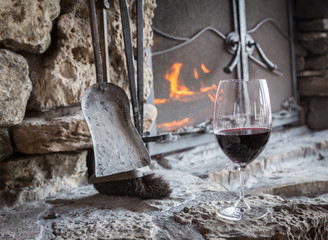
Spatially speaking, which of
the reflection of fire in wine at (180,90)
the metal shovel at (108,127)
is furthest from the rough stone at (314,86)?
the metal shovel at (108,127)

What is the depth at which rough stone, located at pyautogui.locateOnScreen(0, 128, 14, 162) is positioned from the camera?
42.9 inches

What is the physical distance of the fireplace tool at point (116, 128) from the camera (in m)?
1.00

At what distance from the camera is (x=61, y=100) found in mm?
1178

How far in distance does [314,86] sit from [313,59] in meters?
0.20

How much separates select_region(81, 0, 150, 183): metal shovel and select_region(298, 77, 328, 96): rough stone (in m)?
1.72

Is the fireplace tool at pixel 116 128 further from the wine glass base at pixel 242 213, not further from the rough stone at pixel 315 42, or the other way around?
the rough stone at pixel 315 42

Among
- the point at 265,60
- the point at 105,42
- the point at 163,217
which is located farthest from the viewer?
the point at 265,60

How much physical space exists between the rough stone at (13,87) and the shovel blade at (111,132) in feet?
0.57

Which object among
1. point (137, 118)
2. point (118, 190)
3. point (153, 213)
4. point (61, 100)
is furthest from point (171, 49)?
point (153, 213)

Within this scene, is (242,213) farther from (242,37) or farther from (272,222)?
(242,37)

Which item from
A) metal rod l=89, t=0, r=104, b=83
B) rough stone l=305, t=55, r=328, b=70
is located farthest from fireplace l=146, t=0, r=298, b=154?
metal rod l=89, t=0, r=104, b=83

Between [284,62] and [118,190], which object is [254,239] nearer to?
[118,190]

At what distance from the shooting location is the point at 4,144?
1.10m

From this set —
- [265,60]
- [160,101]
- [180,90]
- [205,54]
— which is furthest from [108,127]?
[265,60]
